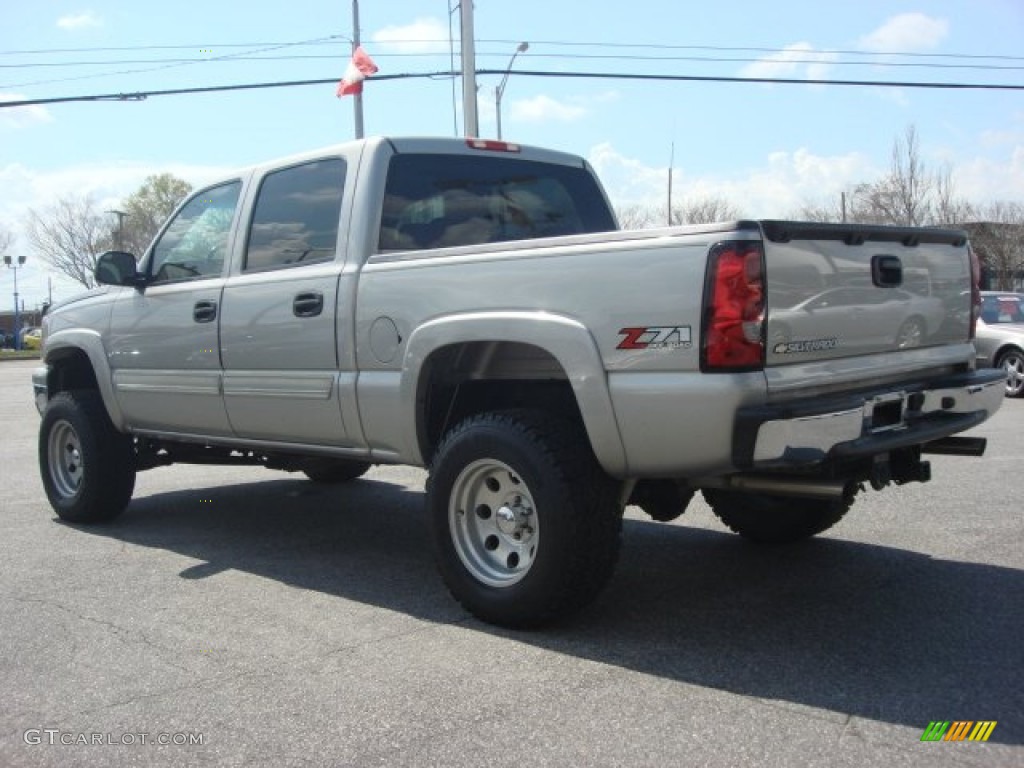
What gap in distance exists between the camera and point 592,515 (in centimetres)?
390

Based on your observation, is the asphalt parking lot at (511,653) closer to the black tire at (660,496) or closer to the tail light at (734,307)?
the black tire at (660,496)

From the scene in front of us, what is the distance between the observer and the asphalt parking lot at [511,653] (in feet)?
10.1

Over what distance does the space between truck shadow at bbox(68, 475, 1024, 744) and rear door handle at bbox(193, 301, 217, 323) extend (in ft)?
4.42

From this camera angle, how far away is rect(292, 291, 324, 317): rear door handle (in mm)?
4840

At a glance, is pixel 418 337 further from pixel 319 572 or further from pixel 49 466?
pixel 49 466

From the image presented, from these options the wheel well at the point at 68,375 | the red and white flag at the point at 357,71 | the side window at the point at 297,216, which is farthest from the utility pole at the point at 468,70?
the side window at the point at 297,216

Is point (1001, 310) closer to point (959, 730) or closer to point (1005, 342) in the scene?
point (1005, 342)

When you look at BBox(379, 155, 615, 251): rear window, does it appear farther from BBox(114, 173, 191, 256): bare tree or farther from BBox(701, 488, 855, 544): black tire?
BBox(114, 173, 191, 256): bare tree

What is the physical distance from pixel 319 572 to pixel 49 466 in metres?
2.70

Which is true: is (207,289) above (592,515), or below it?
above

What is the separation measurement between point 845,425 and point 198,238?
13.2ft

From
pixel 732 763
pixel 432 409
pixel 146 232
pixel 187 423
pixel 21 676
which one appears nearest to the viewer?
pixel 732 763

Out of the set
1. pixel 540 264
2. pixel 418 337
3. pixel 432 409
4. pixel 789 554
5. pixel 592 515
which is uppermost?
pixel 540 264

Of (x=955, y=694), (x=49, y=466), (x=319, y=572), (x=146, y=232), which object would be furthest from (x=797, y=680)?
(x=146, y=232)
